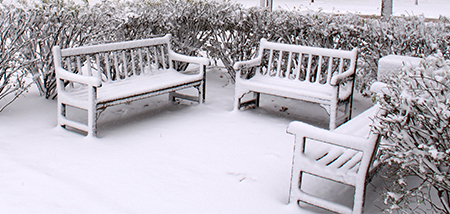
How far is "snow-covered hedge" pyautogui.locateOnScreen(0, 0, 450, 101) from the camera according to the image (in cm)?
551

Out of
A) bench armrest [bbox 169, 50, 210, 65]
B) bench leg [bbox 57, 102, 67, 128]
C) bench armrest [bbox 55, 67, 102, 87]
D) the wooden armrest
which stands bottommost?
bench leg [bbox 57, 102, 67, 128]

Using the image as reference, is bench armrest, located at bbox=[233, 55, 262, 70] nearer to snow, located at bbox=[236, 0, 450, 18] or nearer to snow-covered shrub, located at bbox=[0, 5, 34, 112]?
snow-covered shrub, located at bbox=[0, 5, 34, 112]

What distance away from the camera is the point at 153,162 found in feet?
13.5

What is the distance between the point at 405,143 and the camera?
2570 millimetres

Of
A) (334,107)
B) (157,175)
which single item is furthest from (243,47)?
(157,175)

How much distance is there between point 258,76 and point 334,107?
54.6 inches

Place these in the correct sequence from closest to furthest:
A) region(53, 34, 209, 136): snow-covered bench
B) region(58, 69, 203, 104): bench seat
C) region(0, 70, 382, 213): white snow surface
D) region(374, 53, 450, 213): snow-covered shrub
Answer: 1. region(374, 53, 450, 213): snow-covered shrub
2. region(0, 70, 382, 213): white snow surface
3. region(53, 34, 209, 136): snow-covered bench
4. region(58, 69, 203, 104): bench seat

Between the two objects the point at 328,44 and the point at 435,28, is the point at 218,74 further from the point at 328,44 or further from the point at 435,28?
the point at 435,28

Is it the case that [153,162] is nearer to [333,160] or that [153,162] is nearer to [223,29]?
[333,160]

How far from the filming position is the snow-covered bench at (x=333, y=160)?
2953 millimetres

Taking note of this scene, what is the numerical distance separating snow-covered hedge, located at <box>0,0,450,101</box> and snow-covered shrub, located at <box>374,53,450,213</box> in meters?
3.00

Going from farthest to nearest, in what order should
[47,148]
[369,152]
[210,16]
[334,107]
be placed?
[210,16] → [334,107] → [47,148] → [369,152]

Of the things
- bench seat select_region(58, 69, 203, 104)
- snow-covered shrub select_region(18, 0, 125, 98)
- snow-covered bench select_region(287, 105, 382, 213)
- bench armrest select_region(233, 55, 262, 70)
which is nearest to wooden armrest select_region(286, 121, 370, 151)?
snow-covered bench select_region(287, 105, 382, 213)

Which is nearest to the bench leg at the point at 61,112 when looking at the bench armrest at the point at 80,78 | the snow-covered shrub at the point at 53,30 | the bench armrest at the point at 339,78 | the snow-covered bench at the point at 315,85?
the bench armrest at the point at 80,78
